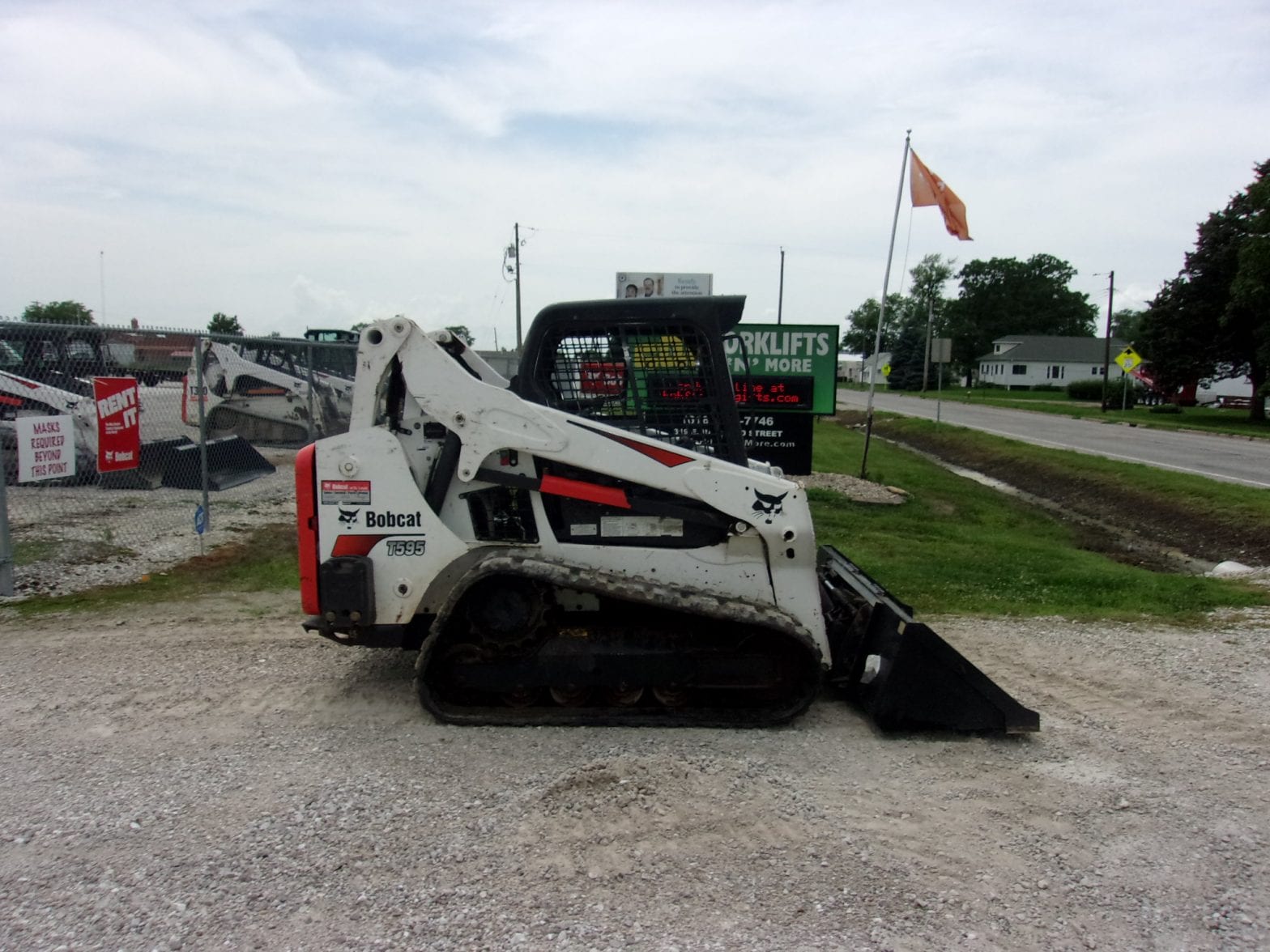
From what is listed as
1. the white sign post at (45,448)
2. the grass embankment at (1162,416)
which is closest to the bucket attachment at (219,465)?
the white sign post at (45,448)

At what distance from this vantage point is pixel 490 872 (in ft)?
11.4

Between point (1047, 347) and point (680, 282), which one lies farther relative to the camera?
point (1047, 347)

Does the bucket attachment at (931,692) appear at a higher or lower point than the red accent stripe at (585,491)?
lower

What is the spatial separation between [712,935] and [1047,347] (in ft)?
306

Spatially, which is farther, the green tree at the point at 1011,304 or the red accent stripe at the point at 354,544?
the green tree at the point at 1011,304

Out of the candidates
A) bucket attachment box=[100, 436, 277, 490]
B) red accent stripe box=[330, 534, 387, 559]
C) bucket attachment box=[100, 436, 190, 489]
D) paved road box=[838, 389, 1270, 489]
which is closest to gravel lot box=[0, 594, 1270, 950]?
red accent stripe box=[330, 534, 387, 559]

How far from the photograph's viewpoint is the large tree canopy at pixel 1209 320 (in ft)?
125

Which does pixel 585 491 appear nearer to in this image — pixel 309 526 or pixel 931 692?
pixel 309 526

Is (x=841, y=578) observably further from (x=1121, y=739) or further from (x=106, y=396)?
(x=106, y=396)

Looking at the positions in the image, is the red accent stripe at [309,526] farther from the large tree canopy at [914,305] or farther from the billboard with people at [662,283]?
the large tree canopy at [914,305]

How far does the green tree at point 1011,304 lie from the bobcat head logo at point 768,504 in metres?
101

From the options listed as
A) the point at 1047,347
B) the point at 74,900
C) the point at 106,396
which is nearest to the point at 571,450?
the point at 74,900

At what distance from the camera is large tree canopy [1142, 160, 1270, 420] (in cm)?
3812

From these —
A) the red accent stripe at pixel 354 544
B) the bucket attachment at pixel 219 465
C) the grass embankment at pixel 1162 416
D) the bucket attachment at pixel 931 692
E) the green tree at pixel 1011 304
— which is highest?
the green tree at pixel 1011 304
